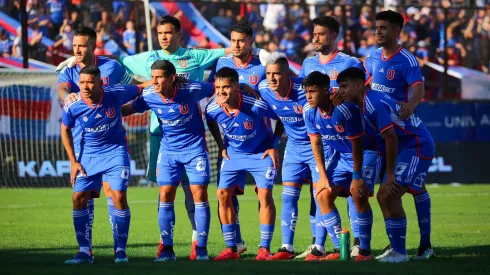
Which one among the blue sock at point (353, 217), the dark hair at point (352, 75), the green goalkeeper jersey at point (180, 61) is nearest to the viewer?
the dark hair at point (352, 75)

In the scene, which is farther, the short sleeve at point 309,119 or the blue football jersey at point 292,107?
the blue football jersey at point 292,107

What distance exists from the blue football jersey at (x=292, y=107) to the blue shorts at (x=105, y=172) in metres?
1.81

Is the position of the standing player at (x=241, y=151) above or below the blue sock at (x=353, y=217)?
above

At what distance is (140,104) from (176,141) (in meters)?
0.60

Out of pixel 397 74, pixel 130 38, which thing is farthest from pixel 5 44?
pixel 397 74

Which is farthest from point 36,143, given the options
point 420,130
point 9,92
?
point 420,130

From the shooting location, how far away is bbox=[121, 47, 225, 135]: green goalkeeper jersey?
11164 millimetres

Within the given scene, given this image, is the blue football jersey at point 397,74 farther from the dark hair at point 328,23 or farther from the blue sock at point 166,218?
the blue sock at point 166,218

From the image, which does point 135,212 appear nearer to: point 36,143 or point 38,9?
point 36,143

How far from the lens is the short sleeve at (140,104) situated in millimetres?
10430

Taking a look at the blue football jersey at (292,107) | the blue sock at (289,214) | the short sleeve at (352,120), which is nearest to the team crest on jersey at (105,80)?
the blue football jersey at (292,107)

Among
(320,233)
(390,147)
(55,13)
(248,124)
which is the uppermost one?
(55,13)

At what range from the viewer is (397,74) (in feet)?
33.3

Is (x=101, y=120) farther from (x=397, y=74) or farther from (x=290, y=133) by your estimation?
(x=397, y=74)
